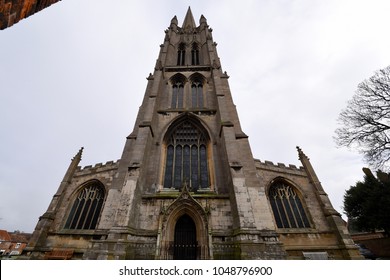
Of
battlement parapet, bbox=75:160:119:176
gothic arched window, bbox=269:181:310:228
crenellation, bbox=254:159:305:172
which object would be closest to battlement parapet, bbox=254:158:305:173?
crenellation, bbox=254:159:305:172

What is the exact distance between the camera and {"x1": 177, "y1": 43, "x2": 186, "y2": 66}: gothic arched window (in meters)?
20.5

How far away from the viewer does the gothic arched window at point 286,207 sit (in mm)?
12023

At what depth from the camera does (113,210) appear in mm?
9250

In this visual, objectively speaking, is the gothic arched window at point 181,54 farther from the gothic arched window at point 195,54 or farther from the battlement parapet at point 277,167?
the battlement parapet at point 277,167

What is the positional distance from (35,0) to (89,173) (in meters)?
14.4

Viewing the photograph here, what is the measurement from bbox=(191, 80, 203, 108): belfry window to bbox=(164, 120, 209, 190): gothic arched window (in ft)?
7.12

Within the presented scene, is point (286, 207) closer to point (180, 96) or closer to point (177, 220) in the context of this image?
point (177, 220)

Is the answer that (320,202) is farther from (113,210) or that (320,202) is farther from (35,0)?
(35,0)

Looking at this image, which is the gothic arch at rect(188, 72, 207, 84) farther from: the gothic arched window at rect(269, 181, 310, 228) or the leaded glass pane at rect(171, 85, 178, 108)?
the gothic arched window at rect(269, 181, 310, 228)

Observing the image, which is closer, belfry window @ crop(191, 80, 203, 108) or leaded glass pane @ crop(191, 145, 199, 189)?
leaded glass pane @ crop(191, 145, 199, 189)

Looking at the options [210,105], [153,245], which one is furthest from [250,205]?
[210,105]

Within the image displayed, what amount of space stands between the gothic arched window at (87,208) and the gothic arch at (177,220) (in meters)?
6.28

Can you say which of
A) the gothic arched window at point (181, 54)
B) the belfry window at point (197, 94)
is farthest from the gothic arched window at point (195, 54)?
the belfry window at point (197, 94)

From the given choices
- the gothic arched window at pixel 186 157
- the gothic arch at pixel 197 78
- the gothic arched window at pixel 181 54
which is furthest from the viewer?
the gothic arched window at pixel 181 54
